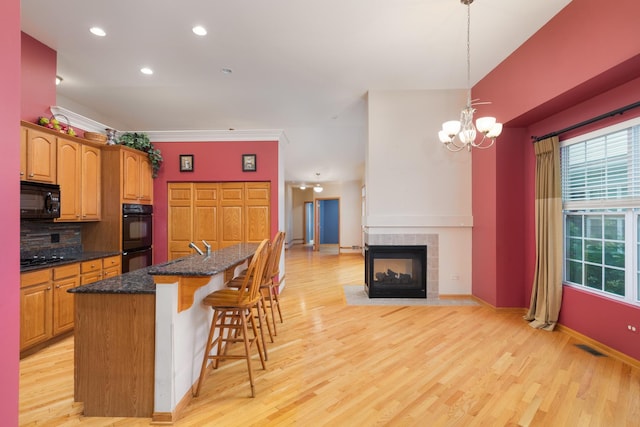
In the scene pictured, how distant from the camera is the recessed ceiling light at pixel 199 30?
2943mm

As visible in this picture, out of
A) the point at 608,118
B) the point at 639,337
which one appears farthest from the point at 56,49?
the point at 639,337

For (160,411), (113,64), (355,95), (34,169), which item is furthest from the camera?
(355,95)

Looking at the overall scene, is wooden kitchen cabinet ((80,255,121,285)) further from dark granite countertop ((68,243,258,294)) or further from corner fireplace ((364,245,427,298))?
corner fireplace ((364,245,427,298))

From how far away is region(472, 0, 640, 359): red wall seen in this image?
7.98 ft

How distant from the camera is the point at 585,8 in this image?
2547mm

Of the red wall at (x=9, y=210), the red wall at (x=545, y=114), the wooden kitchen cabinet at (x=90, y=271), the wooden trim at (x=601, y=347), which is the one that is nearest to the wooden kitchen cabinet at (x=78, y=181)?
the wooden kitchen cabinet at (x=90, y=271)

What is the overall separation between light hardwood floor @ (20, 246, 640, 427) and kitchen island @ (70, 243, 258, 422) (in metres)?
0.12

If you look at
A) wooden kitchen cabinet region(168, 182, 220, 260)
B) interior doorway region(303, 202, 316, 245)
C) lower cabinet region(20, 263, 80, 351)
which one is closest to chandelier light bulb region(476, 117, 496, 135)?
wooden kitchen cabinet region(168, 182, 220, 260)

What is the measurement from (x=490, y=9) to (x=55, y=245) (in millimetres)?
5449

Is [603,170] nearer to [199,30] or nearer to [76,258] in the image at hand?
[199,30]

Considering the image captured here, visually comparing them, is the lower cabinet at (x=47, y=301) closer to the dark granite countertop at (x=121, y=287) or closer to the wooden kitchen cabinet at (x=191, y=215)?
the dark granite countertop at (x=121, y=287)

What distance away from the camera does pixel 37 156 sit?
303 cm

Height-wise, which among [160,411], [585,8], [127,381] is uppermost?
[585,8]

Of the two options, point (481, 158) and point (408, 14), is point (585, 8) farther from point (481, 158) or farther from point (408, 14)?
point (481, 158)
